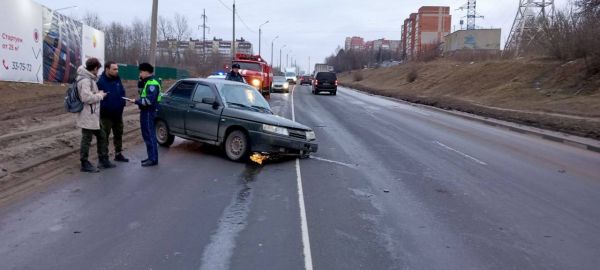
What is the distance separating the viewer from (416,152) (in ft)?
40.3

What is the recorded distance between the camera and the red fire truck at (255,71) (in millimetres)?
29297

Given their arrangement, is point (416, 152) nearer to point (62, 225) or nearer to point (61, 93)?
point (62, 225)

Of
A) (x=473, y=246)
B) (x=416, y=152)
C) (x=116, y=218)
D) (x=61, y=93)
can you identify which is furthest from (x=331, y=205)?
(x=61, y=93)

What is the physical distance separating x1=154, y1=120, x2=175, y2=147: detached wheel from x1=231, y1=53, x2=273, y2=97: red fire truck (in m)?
17.1

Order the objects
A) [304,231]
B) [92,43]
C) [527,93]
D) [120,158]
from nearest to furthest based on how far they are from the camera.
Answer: [304,231]
[120,158]
[527,93]
[92,43]

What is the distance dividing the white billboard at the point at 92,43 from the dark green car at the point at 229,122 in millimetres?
27557

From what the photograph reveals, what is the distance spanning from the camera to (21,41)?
86.8 feet

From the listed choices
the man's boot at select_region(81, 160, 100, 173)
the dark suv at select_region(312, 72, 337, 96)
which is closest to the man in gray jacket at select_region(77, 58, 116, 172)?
the man's boot at select_region(81, 160, 100, 173)

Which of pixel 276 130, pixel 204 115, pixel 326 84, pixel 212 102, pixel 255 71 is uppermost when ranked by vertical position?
pixel 255 71

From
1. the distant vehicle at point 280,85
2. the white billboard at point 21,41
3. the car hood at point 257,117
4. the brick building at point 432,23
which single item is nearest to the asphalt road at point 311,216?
the car hood at point 257,117

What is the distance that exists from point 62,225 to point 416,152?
27.0ft

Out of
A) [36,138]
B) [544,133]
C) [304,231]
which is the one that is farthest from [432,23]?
[304,231]

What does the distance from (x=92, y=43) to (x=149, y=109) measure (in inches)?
1251

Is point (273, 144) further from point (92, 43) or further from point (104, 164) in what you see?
point (92, 43)
